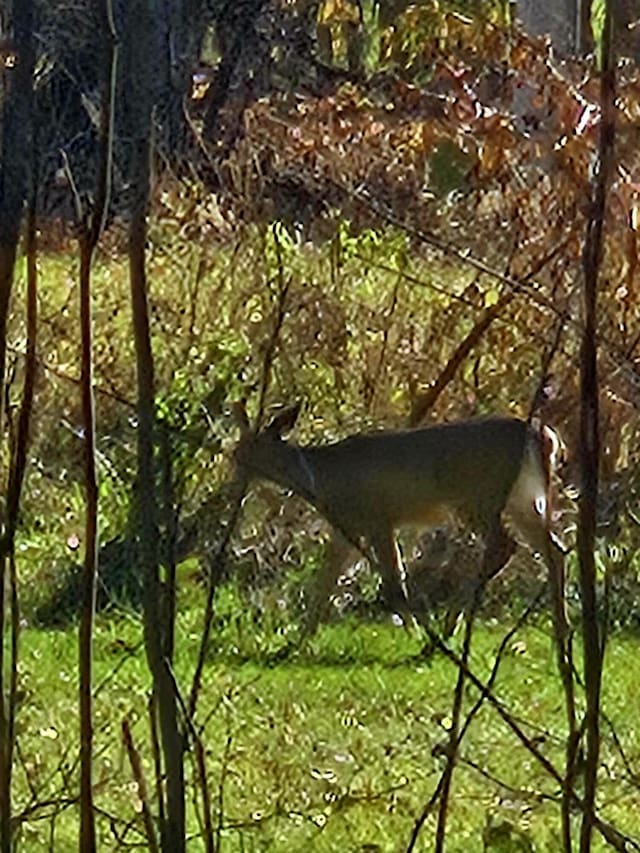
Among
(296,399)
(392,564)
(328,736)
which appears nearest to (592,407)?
(328,736)

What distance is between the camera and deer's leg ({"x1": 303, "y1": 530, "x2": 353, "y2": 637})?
7438mm

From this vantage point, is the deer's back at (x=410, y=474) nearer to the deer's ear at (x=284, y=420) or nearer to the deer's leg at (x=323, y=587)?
the deer's leg at (x=323, y=587)

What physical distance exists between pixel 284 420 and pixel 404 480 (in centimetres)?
104

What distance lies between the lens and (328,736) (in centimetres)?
610

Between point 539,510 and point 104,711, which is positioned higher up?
point 539,510

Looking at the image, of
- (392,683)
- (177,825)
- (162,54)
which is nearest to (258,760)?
(392,683)

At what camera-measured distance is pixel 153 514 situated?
262cm

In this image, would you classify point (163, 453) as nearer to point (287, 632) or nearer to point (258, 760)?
point (258, 760)

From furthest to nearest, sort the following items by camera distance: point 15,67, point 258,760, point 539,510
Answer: point 539,510 → point 258,760 → point 15,67

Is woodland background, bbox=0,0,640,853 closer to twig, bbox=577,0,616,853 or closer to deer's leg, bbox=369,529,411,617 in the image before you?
twig, bbox=577,0,616,853

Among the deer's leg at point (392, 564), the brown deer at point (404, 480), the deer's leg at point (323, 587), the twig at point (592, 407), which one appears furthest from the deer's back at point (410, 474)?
the twig at point (592, 407)

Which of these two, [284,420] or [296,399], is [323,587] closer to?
[296,399]

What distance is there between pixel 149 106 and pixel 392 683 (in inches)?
178

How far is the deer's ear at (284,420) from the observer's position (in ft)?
22.5
